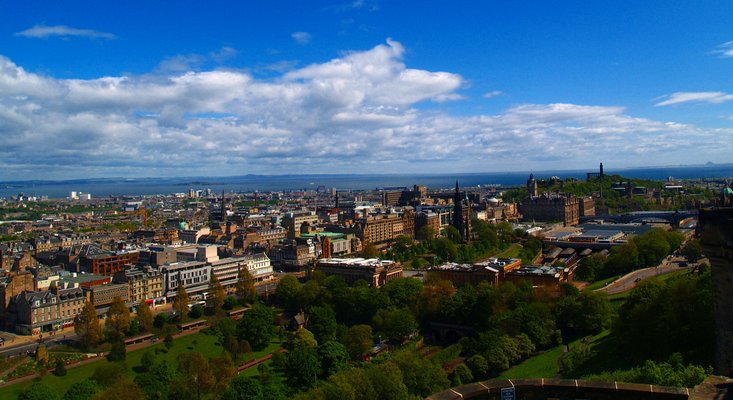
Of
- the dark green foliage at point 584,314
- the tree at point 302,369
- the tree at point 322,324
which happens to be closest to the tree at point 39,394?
the tree at point 302,369

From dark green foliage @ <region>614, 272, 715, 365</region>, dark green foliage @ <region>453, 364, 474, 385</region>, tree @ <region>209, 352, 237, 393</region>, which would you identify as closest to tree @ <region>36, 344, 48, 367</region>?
tree @ <region>209, 352, 237, 393</region>

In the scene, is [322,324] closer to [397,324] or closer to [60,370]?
[397,324]

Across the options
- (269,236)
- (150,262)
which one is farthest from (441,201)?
(150,262)

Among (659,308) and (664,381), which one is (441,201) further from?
(664,381)

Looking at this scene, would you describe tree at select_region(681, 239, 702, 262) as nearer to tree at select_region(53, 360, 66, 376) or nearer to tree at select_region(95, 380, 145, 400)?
tree at select_region(95, 380, 145, 400)

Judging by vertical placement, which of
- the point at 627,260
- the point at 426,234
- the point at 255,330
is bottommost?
the point at 255,330

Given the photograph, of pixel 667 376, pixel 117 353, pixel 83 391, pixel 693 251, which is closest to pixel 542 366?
pixel 667 376

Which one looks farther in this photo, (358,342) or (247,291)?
(247,291)
